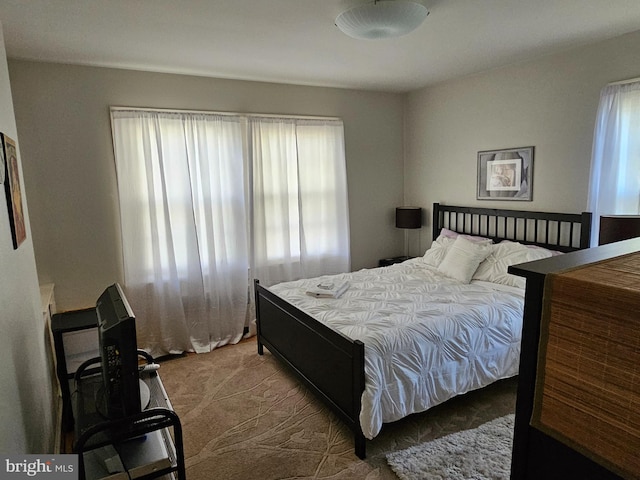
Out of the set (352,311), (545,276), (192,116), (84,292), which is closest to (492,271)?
(352,311)

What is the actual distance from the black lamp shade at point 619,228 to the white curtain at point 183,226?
2941 mm

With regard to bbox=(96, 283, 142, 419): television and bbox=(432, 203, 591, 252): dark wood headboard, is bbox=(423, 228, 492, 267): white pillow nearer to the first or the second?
bbox=(432, 203, 591, 252): dark wood headboard

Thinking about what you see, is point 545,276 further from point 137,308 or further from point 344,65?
point 137,308

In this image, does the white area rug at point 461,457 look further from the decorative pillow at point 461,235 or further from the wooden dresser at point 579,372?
the decorative pillow at point 461,235

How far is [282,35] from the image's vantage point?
264cm

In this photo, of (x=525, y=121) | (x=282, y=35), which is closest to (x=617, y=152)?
(x=525, y=121)

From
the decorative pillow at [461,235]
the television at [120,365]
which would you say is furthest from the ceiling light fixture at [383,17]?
the decorative pillow at [461,235]

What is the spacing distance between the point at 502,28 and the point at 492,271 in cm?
186

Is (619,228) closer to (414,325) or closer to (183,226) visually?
(414,325)

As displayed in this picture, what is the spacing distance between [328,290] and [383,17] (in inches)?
75.5

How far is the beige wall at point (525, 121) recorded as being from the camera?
119 inches

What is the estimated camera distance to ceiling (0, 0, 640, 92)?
7.26ft

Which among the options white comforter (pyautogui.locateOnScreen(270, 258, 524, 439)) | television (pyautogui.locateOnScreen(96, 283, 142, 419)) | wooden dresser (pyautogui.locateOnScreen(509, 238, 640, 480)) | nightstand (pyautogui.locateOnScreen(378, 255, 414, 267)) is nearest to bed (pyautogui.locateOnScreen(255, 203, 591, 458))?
white comforter (pyautogui.locateOnScreen(270, 258, 524, 439))

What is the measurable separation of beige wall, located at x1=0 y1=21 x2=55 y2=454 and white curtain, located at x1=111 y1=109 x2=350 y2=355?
114 cm
